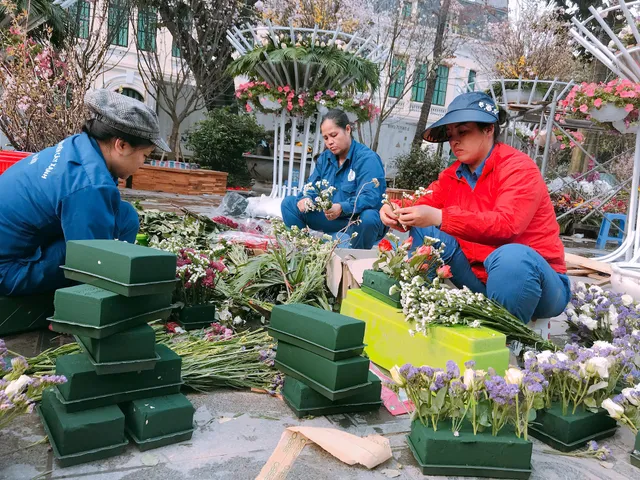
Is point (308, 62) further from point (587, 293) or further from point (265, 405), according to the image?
point (265, 405)

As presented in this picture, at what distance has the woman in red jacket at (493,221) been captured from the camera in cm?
255

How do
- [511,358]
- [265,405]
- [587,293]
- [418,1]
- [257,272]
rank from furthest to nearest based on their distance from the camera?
[418,1] → [257,272] → [587,293] → [511,358] → [265,405]

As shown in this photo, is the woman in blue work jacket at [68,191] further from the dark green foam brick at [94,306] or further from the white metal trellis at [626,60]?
the white metal trellis at [626,60]

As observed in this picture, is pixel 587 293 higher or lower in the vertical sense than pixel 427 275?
lower

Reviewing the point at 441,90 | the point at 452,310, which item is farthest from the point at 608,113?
the point at 441,90

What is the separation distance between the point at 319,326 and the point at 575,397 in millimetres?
981

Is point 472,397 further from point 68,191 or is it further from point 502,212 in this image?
point 68,191

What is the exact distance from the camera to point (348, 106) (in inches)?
273

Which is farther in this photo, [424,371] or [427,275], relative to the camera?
[427,275]

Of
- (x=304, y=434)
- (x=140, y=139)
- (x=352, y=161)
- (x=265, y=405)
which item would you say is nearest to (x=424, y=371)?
(x=304, y=434)

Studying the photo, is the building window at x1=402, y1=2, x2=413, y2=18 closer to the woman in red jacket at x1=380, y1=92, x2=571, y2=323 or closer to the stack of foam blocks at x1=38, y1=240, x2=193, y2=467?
the woman in red jacket at x1=380, y1=92, x2=571, y2=323

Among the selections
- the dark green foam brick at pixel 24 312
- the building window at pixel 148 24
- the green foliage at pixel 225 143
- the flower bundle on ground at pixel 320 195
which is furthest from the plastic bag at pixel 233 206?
the building window at pixel 148 24

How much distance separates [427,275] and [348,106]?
4675mm

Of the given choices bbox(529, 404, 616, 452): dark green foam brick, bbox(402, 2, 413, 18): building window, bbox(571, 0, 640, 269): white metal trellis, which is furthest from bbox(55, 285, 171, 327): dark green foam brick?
bbox(402, 2, 413, 18): building window
